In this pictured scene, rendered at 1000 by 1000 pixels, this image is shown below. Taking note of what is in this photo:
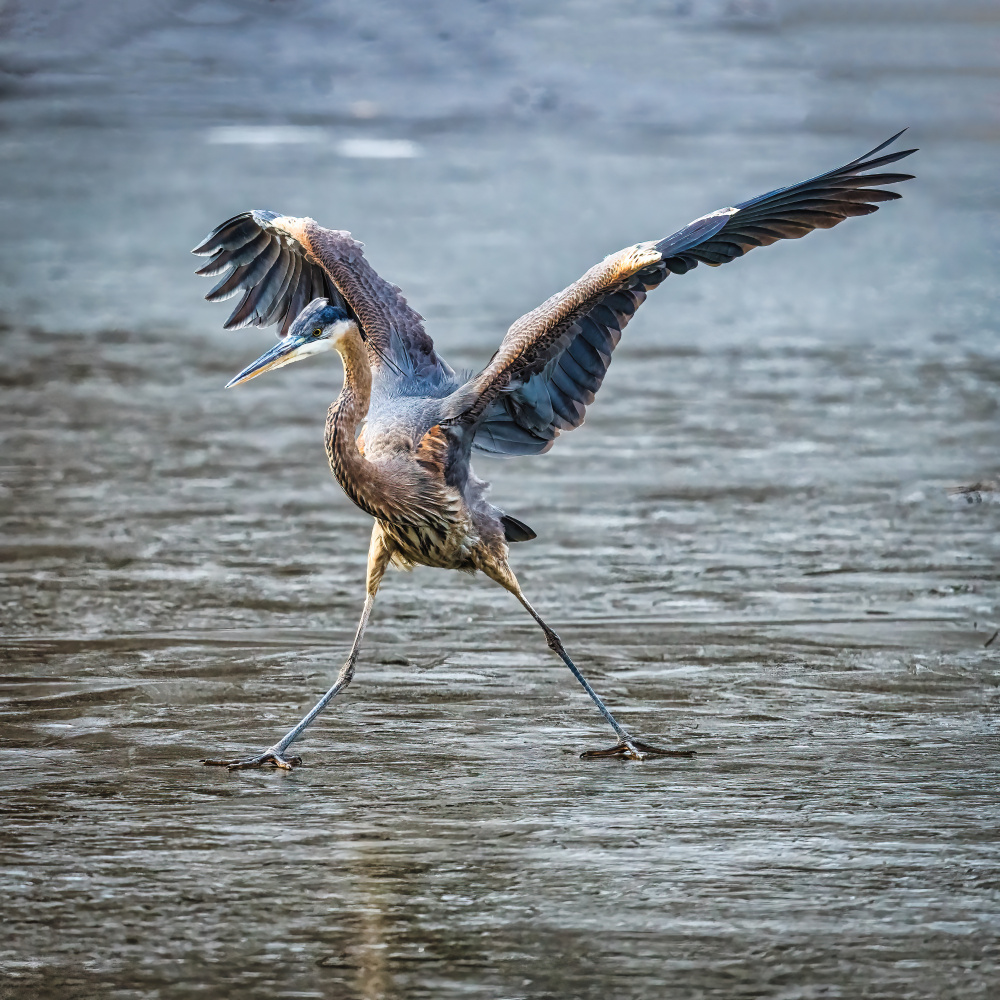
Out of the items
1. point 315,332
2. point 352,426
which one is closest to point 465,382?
point 352,426

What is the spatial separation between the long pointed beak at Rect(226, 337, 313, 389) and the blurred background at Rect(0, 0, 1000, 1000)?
1.32 metres

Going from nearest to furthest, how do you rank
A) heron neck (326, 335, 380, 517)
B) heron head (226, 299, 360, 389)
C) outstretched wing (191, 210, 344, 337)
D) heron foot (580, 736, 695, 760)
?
heron foot (580, 736, 695, 760), heron head (226, 299, 360, 389), heron neck (326, 335, 380, 517), outstretched wing (191, 210, 344, 337)

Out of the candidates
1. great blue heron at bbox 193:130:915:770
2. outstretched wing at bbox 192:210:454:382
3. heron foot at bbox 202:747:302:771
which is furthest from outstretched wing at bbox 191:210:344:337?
heron foot at bbox 202:747:302:771

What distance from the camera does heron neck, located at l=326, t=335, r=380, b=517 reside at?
6383mm

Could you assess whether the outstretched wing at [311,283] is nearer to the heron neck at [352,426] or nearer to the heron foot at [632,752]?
the heron neck at [352,426]

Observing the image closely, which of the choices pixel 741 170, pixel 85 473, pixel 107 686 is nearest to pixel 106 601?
pixel 107 686

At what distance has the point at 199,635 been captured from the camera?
24.6 ft

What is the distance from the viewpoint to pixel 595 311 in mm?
6816

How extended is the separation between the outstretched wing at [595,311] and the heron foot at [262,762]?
1.47 meters

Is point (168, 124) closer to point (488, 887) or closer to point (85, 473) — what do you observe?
point (85, 473)

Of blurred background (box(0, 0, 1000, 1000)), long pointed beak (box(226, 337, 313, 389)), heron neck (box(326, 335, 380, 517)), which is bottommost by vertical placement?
blurred background (box(0, 0, 1000, 1000))

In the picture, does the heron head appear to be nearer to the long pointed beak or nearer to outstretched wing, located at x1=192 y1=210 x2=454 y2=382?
the long pointed beak

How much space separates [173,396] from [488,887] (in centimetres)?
832

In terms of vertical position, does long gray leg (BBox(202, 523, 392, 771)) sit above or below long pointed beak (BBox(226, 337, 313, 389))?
below
